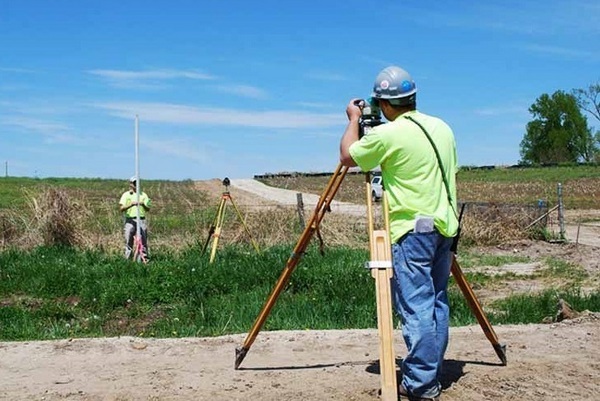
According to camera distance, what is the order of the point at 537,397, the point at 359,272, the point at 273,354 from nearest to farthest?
the point at 537,397
the point at 273,354
the point at 359,272

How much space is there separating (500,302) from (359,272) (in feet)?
7.32

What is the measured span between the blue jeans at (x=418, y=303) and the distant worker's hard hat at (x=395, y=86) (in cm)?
89

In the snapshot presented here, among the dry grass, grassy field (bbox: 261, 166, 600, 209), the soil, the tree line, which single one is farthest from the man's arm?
the tree line

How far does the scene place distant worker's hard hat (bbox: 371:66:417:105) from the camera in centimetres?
513

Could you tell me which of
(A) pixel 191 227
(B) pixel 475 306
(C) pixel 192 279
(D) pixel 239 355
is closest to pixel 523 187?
(A) pixel 191 227

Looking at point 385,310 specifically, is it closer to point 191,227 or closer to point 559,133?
point 191,227

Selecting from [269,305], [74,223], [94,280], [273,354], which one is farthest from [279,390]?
[74,223]

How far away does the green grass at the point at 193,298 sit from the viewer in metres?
9.09

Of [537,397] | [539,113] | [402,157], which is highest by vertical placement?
[539,113]

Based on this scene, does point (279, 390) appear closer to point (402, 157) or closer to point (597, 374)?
point (402, 157)

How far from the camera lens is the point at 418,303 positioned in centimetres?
511

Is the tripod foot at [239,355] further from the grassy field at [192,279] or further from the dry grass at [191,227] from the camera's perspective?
the dry grass at [191,227]

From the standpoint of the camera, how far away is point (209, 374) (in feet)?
20.6

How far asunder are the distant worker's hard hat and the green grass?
3.81 metres
